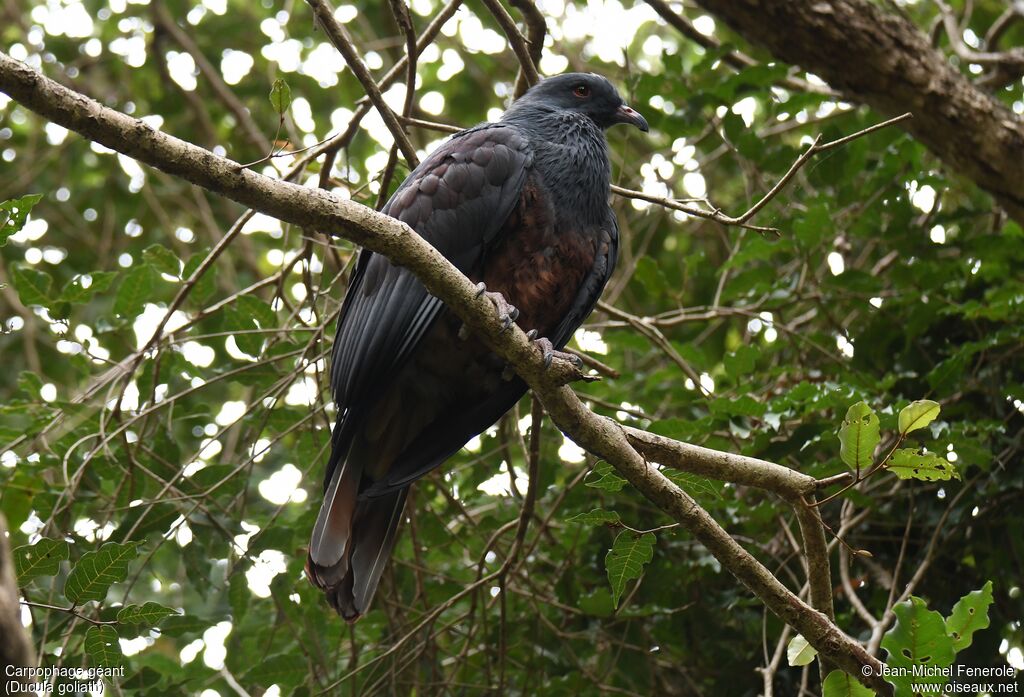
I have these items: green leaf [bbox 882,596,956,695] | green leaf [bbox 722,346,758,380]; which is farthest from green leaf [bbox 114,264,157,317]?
green leaf [bbox 882,596,956,695]

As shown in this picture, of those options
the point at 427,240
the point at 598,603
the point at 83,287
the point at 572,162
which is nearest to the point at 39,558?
the point at 83,287

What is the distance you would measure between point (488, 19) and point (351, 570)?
149 inches

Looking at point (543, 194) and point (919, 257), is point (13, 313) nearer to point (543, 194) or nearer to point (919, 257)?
point (543, 194)

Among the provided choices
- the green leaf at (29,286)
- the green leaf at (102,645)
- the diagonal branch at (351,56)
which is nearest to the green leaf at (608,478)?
the diagonal branch at (351,56)

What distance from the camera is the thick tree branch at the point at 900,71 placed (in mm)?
3752

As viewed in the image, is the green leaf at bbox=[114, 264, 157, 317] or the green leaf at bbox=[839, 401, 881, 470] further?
the green leaf at bbox=[114, 264, 157, 317]

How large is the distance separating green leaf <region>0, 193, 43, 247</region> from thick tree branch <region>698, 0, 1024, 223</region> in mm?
2565

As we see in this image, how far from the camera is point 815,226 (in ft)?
13.3

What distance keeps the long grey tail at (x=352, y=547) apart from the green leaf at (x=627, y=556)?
35.4 inches

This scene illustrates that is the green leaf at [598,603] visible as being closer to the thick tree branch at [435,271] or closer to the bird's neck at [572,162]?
the thick tree branch at [435,271]

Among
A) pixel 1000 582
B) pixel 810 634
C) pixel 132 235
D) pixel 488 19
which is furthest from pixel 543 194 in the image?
pixel 132 235

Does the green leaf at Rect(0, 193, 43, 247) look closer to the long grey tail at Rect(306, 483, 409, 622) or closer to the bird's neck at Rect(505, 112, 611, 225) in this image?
the long grey tail at Rect(306, 483, 409, 622)

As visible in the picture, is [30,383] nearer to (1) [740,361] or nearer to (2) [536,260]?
(2) [536,260]

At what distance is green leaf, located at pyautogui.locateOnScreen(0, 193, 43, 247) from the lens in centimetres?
270
